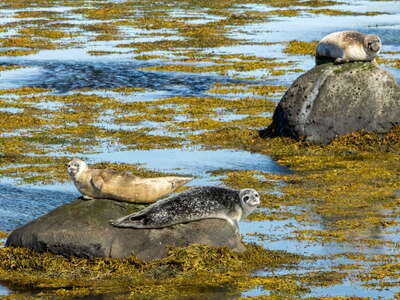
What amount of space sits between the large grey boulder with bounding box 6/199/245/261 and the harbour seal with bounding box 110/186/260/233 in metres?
0.10

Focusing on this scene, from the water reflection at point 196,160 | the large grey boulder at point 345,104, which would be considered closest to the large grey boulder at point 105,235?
the water reflection at point 196,160

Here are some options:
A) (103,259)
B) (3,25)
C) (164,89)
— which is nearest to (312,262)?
(103,259)

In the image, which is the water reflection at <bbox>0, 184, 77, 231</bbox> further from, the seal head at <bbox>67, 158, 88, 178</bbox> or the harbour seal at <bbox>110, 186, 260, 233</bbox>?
the harbour seal at <bbox>110, 186, 260, 233</bbox>

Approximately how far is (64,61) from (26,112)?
42.0ft

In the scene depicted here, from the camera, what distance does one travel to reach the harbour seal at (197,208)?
14359mm

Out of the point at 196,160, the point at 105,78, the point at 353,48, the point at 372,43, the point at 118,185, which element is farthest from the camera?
the point at 105,78

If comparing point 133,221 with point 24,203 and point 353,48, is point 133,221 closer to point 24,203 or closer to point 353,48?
point 24,203

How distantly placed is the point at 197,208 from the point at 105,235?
138cm

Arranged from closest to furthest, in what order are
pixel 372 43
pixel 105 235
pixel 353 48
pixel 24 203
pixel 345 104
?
pixel 105 235, pixel 24 203, pixel 345 104, pixel 372 43, pixel 353 48

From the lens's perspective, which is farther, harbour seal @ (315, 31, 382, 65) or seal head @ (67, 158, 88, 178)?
harbour seal @ (315, 31, 382, 65)

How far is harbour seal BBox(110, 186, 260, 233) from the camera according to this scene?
1436 cm

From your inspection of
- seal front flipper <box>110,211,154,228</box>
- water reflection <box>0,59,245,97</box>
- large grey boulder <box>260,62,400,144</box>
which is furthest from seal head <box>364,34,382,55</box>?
seal front flipper <box>110,211,154,228</box>

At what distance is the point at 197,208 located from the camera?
47.9 feet

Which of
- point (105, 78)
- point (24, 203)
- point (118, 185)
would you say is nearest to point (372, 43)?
point (24, 203)
